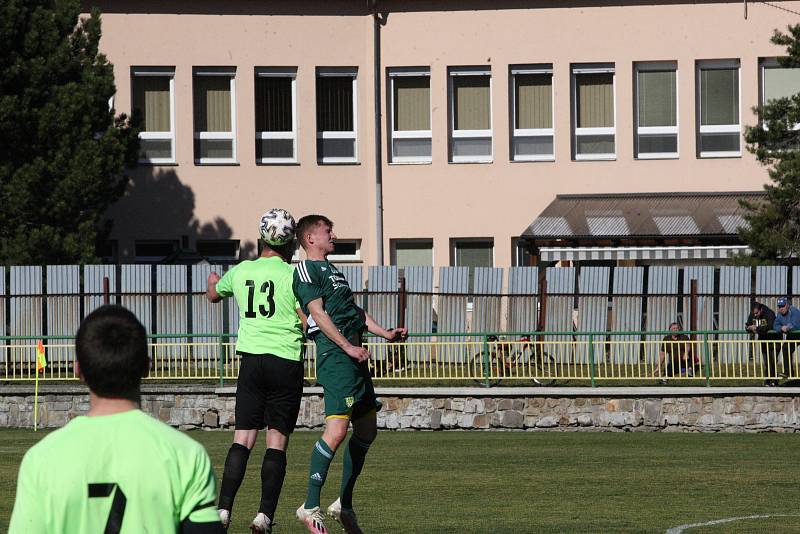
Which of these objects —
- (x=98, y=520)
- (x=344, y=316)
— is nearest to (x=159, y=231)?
(x=344, y=316)

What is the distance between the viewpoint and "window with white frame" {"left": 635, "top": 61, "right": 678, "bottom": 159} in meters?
36.3

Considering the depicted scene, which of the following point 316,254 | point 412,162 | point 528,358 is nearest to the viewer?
point 316,254

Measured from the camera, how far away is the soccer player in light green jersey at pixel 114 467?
350 cm

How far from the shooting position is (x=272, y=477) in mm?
8859

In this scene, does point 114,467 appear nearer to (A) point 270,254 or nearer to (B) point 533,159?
(A) point 270,254

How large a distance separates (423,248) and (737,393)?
1639 cm

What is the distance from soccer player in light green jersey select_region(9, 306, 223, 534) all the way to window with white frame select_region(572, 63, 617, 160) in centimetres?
3350

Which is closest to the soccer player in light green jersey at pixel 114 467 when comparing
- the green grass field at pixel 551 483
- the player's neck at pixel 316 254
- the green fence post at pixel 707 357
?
the player's neck at pixel 316 254

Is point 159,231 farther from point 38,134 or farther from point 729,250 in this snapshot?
point 729,250

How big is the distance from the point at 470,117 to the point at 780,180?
1022 cm

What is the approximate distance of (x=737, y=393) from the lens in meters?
21.7

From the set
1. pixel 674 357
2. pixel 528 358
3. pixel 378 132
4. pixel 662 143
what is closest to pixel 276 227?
pixel 528 358

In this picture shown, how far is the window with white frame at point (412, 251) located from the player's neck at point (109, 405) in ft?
110

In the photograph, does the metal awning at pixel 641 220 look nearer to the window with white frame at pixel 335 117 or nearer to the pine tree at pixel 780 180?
the pine tree at pixel 780 180
